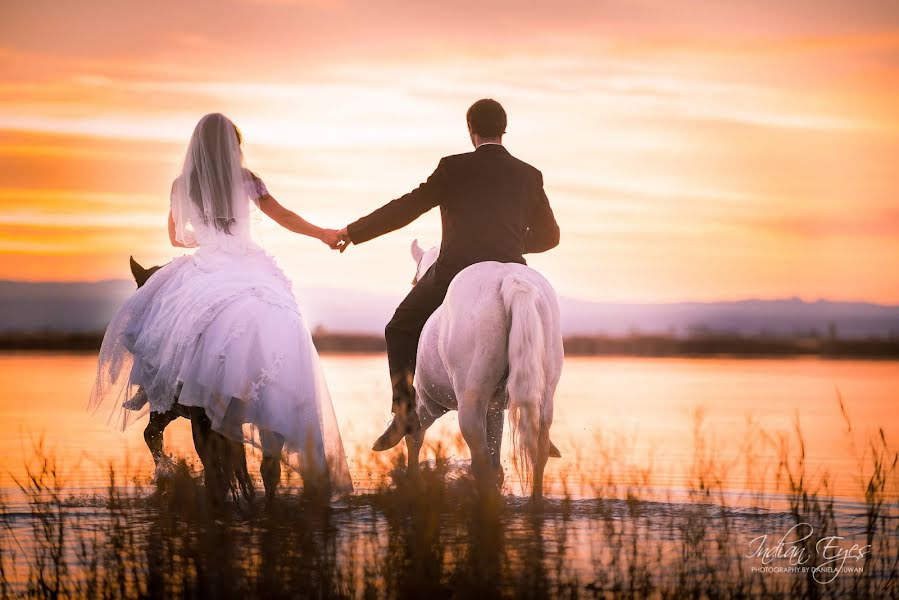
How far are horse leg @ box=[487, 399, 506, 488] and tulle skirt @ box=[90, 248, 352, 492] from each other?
93cm

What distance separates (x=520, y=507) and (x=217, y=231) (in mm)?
2563

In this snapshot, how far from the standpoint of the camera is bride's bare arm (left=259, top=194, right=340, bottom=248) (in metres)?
7.71

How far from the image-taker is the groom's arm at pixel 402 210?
7699 millimetres

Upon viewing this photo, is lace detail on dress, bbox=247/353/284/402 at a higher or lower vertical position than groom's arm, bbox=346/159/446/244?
lower

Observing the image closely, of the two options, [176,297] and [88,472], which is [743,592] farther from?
[88,472]

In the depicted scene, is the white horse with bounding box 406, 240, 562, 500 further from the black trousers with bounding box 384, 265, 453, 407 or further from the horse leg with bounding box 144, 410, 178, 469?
the horse leg with bounding box 144, 410, 178, 469

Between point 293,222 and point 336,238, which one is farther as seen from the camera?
point 336,238

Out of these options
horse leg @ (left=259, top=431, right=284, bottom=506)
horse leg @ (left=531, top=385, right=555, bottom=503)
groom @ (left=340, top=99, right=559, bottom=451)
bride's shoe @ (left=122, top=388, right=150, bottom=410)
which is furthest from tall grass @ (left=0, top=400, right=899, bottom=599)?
groom @ (left=340, top=99, right=559, bottom=451)

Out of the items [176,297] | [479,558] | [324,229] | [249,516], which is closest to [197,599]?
[479,558]

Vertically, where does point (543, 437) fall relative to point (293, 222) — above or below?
below

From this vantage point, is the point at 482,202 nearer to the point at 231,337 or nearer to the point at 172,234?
the point at 231,337

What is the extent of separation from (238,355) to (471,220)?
1.72 m

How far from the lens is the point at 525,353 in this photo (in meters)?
6.62

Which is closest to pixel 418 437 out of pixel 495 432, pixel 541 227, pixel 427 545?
pixel 495 432
